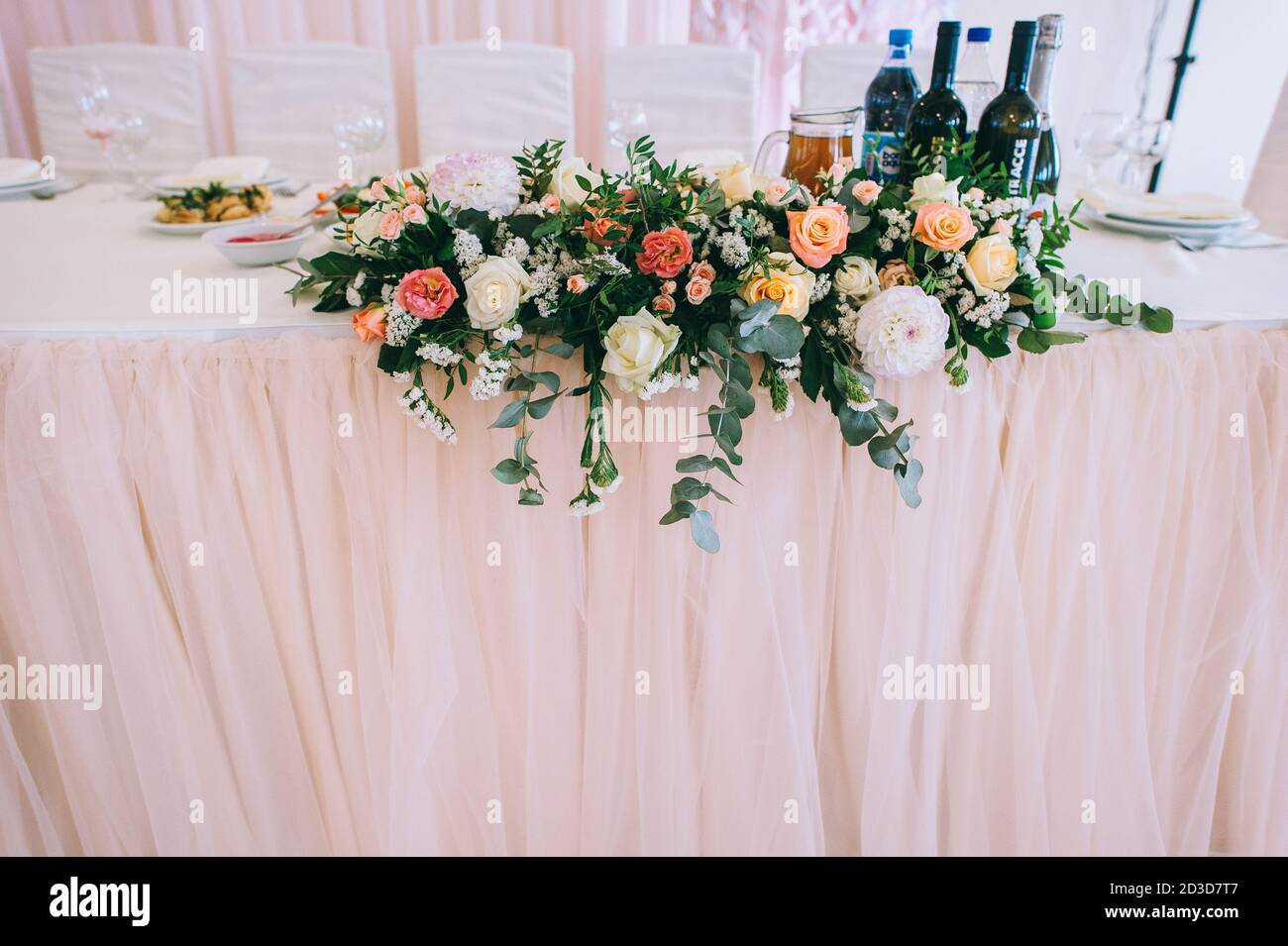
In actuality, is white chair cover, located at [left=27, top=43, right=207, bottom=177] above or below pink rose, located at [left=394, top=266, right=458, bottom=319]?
above

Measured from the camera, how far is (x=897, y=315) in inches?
30.9

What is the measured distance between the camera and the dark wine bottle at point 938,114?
3.42 ft

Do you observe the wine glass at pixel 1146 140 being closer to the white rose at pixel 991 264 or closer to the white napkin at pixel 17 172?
the white rose at pixel 991 264

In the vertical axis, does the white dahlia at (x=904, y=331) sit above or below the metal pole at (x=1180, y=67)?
below

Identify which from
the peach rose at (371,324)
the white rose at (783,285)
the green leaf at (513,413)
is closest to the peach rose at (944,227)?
the white rose at (783,285)

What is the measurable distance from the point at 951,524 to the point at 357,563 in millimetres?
729

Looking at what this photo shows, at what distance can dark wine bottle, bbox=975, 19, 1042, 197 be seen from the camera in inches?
40.8

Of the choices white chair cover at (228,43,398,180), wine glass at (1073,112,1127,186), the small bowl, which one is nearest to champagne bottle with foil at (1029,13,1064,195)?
wine glass at (1073,112,1127,186)

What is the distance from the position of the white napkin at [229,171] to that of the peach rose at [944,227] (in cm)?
133

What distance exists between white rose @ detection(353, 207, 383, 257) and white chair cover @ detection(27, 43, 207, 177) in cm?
152

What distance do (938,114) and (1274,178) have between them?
3.68 ft

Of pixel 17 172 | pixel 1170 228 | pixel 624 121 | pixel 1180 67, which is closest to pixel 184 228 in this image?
pixel 17 172

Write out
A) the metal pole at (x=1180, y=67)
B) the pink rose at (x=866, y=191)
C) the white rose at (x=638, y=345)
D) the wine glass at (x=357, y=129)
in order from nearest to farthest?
the white rose at (x=638, y=345) → the pink rose at (x=866, y=191) → the wine glass at (x=357, y=129) → the metal pole at (x=1180, y=67)

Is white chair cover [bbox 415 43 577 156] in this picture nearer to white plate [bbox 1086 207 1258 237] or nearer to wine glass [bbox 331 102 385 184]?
wine glass [bbox 331 102 385 184]
